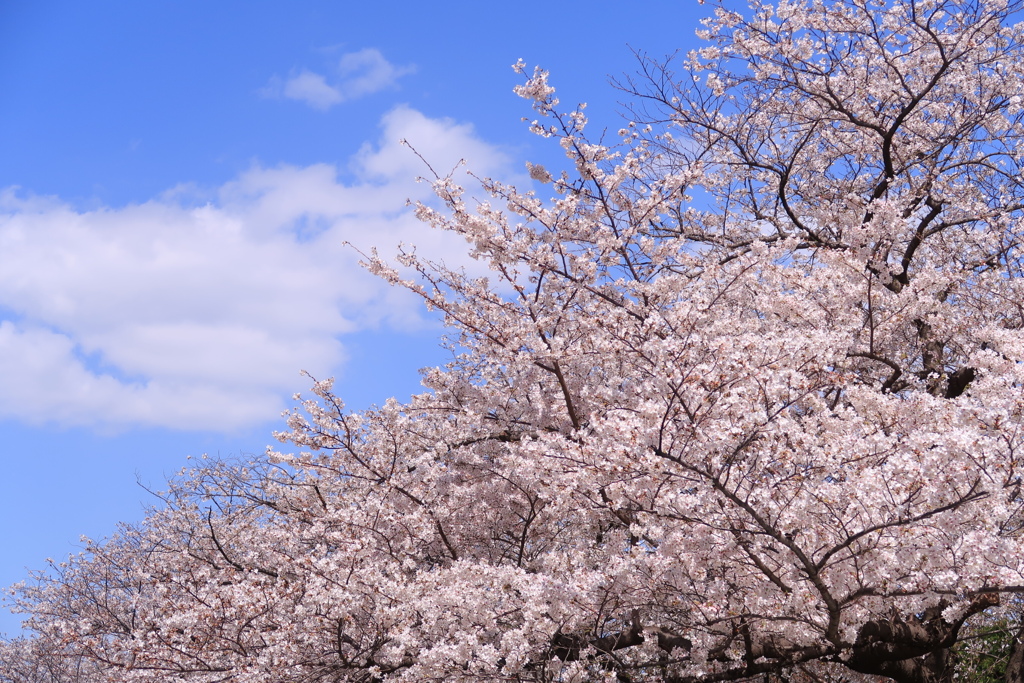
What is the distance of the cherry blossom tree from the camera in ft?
17.2

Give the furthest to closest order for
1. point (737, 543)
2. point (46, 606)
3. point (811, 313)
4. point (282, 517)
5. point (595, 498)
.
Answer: point (46, 606), point (282, 517), point (811, 313), point (595, 498), point (737, 543)

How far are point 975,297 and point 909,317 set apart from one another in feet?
4.37

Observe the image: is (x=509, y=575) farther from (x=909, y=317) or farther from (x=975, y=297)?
(x=975, y=297)

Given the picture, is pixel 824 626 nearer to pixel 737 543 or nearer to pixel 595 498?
pixel 737 543

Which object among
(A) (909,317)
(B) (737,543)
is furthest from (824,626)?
(A) (909,317)

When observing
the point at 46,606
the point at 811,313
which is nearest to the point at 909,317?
the point at 811,313

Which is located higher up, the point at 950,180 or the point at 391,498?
the point at 950,180

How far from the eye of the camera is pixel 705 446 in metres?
5.23

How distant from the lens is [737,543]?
17.0 ft

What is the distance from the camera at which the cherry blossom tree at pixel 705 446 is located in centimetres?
524

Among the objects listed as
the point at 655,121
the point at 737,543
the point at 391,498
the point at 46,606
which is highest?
the point at 655,121

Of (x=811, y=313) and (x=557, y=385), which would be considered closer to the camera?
(x=811, y=313)

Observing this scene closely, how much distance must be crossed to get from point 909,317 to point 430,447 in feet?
17.0

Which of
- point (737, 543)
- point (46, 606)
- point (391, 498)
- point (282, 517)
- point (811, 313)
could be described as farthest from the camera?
point (46, 606)
